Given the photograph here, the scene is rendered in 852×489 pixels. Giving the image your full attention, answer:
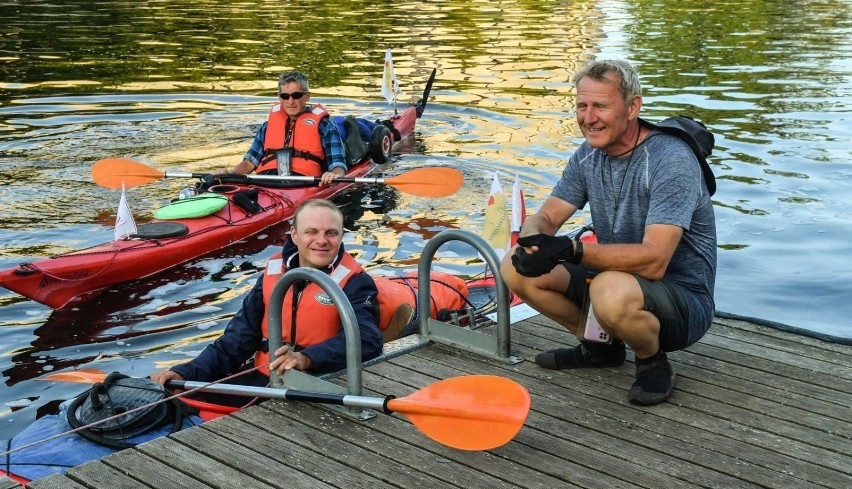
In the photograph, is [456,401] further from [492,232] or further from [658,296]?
[492,232]

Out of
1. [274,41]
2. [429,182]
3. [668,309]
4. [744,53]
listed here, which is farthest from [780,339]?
[274,41]

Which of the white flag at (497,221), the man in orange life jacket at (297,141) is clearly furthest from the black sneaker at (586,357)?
the man in orange life jacket at (297,141)

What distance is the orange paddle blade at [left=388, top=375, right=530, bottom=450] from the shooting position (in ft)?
11.7

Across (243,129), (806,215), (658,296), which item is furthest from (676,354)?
(243,129)

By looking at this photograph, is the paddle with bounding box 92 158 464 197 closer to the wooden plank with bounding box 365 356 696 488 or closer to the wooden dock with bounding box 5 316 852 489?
the wooden dock with bounding box 5 316 852 489

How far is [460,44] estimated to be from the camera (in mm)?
22312

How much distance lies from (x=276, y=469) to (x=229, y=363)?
1.18m

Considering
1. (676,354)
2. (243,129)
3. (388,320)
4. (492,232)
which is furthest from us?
(243,129)

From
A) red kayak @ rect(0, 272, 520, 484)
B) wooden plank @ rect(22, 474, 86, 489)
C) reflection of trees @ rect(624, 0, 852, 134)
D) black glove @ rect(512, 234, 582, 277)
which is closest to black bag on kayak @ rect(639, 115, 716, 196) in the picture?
black glove @ rect(512, 234, 582, 277)

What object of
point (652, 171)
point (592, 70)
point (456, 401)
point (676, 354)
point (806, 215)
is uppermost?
point (592, 70)

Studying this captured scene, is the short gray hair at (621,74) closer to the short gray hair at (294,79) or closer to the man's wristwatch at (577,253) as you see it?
the man's wristwatch at (577,253)

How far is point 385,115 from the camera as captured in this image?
1466 centimetres

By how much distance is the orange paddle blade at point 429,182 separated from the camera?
9.05 m

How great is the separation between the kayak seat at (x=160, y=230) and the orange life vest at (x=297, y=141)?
72.1 inches
